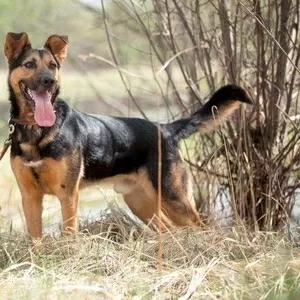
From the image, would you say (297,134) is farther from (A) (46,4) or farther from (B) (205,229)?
(A) (46,4)

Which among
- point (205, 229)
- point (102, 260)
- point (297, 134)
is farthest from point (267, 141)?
point (102, 260)

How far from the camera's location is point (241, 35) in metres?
6.85

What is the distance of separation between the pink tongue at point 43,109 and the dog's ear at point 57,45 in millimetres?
430

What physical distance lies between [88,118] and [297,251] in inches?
80.4

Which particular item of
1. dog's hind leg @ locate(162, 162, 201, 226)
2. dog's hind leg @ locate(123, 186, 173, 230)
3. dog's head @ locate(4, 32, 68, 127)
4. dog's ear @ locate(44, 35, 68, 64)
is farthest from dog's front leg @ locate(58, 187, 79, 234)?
dog's ear @ locate(44, 35, 68, 64)

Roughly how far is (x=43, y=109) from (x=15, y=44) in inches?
21.5

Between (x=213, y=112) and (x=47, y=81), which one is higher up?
(x=47, y=81)

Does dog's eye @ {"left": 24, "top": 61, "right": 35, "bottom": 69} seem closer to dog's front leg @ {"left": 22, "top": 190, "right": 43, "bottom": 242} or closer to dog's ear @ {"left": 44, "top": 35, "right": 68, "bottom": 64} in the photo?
dog's ear @ {"left": 44, "top": 35, "right": 68, "bottom": 64}

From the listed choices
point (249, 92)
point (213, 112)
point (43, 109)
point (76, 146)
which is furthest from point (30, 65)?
point (249, 92)

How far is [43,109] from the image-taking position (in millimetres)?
6395

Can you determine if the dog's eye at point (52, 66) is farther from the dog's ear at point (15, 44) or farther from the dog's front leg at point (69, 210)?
the dog's front leg at point (69, 210)

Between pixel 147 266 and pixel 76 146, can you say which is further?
pixel 76 146

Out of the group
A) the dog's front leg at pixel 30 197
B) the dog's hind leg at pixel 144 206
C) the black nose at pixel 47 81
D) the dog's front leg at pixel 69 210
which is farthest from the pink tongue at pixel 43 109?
the dog's hind leg at pixel 144 206

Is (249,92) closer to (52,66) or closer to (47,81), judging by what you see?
(52,66)
